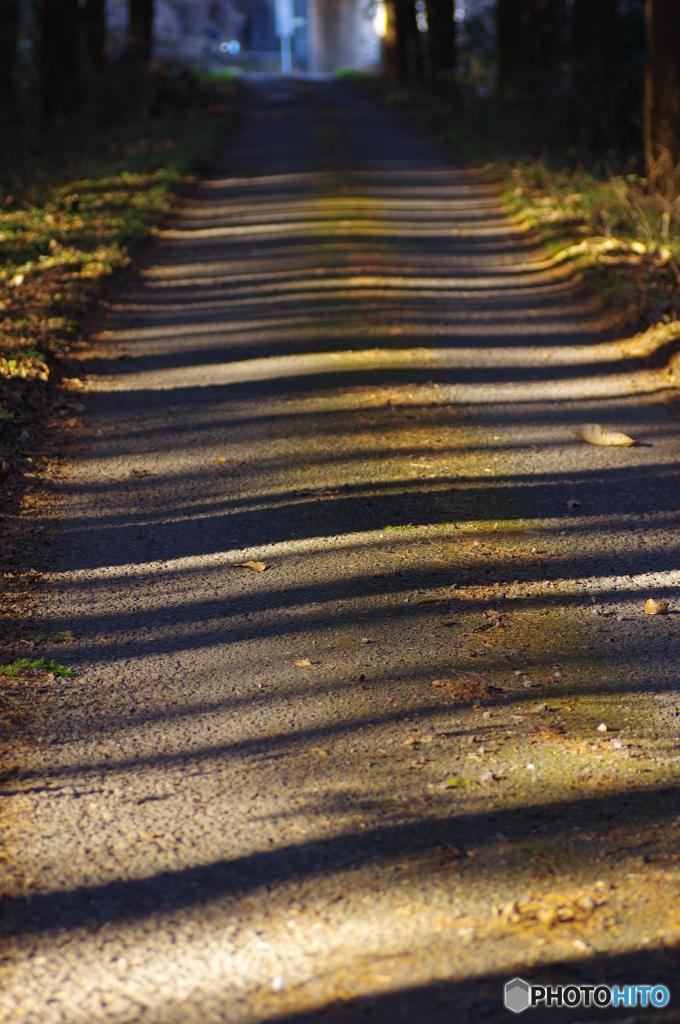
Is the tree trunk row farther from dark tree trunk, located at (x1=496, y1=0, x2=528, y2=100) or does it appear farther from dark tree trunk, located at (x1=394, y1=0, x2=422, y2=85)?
dark tree trunk, located at (x1=394, y1=0, x2=422, y2=85)

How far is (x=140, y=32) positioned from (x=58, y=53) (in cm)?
809

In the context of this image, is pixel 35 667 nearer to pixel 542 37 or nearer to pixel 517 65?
pixel 542 37

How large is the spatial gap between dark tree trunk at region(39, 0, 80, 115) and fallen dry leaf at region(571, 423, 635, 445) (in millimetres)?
Answer: 17382

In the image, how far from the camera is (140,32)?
27.5 metres

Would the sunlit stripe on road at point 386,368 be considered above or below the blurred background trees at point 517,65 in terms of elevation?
below

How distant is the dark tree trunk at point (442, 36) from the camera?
27516 mm

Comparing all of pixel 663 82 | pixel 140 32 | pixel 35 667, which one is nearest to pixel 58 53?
pixel 140 32

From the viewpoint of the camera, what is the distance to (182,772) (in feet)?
11.1

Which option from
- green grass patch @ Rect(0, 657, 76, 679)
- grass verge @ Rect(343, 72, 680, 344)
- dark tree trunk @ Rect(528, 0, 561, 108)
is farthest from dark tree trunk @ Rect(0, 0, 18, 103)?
Answer: green grass patch @ Rect(0, 657, 76, 679)

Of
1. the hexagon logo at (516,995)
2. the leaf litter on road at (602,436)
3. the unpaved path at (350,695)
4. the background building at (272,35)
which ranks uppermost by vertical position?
the background building at (272,35)

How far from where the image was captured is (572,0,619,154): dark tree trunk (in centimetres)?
1580

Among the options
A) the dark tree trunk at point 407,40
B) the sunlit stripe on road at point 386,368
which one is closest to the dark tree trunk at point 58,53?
the sunlit stripe on road at point 386,368

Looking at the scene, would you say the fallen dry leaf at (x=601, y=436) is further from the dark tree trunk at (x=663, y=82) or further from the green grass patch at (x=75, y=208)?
the dark tree trunk at (x=663, y=82)

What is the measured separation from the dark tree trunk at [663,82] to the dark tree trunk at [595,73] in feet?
11.3
